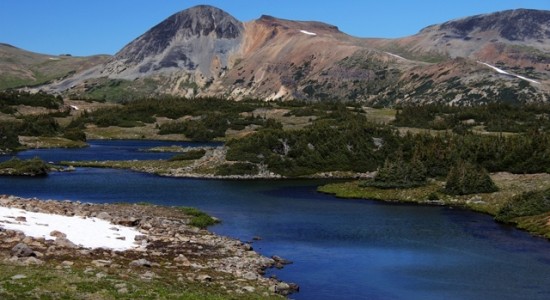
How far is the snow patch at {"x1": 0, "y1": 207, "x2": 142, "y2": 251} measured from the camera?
3862cm

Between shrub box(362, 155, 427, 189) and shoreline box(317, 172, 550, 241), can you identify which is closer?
shoreline box(317, 172, 550, 241)

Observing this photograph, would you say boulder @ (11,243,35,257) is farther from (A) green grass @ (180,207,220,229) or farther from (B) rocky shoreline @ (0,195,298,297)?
(A) green grass @ (180,207,220,229)

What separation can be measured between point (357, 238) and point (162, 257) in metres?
19.3

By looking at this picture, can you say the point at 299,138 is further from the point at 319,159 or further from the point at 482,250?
the point at 482,250

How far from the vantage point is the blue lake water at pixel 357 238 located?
37875mm

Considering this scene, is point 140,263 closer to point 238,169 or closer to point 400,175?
point 400,175

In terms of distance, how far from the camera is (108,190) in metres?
81.1

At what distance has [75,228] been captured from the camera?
4175cm

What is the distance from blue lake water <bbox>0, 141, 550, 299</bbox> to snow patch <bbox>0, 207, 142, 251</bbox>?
30.9ft

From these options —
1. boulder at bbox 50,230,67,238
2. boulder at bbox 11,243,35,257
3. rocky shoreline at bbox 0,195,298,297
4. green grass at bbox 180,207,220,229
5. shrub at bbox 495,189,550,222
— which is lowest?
green grass at bbox 180,207,220,229

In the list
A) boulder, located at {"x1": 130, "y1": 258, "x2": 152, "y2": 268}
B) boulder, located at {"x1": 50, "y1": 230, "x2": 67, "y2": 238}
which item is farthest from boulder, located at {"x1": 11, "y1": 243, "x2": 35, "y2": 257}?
boulder, located at {"x1": 50, "y1": 230, "x2": 67, "y2": 238}

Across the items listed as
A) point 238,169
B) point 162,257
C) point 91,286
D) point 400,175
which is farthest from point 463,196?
point 91,286

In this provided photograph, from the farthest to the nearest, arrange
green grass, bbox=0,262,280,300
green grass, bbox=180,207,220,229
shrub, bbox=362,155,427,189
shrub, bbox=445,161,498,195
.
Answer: shrub, bbox=362,155,427,189
shrub, bbox=445,161,498,195
green grass, bbox=180,207,220,229
green grass, bbox=0,262,280,300

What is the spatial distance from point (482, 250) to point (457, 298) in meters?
13.7
